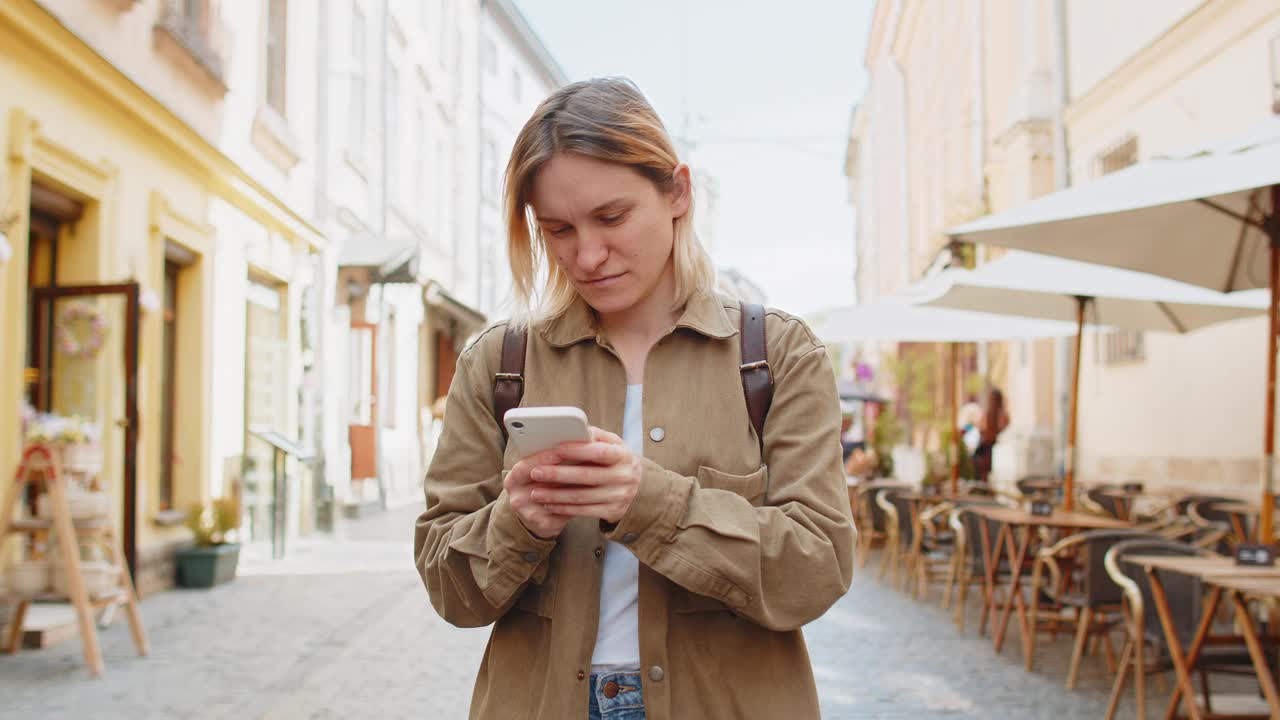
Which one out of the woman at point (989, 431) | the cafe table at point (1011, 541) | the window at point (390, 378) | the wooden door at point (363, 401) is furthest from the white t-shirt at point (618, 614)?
the window at point (390, 378)

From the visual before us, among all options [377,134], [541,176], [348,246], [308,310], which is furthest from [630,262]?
[377,134]

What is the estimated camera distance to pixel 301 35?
13961 millimetres

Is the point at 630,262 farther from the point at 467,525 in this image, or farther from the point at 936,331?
the point at 936,331

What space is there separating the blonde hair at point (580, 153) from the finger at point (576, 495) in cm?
40

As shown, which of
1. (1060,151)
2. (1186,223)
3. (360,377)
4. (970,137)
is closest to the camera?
(1186,223)

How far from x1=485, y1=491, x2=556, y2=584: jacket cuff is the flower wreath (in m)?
7.58

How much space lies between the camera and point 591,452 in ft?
4.75

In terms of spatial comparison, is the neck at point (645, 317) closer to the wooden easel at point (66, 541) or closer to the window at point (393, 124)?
the wooden easel at point (66, 541)

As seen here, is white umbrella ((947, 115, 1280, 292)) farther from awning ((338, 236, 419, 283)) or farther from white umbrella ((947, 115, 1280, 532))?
awning ((338, 236, 419, 283))

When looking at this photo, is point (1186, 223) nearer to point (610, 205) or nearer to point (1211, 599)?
point (1211, 599)

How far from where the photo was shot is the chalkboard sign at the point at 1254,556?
5234 mm

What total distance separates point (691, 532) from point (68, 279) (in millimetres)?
8435

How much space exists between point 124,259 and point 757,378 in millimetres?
8676

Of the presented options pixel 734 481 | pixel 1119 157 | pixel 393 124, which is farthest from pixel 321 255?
pixel 734 481
